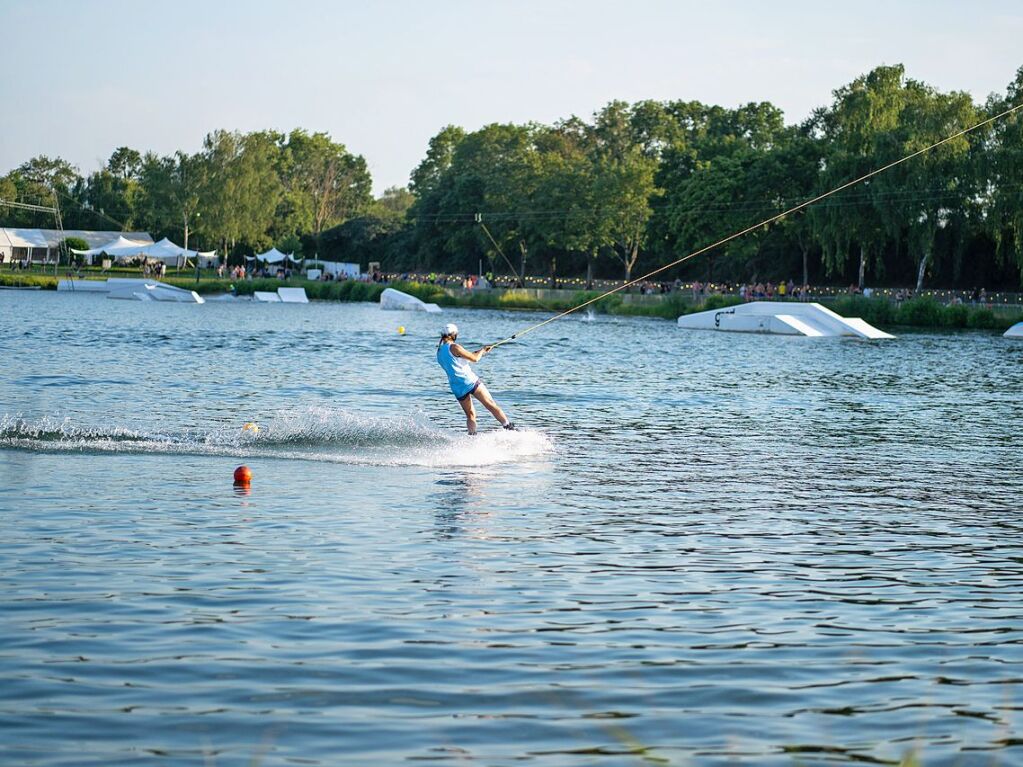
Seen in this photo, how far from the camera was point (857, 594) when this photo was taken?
10.2 m

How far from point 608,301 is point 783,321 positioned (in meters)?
23.0

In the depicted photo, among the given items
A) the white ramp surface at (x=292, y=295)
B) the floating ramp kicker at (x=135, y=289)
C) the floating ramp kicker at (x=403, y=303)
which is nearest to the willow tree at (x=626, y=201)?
the floating ramp kicker at (x=403, y=303)

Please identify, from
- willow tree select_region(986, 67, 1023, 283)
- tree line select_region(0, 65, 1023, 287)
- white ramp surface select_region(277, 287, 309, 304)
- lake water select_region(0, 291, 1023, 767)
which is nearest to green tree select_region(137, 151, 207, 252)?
tree line select_region(0, 65, 1023, 287)

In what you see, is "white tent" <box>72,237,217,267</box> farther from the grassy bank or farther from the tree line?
the grassy bank

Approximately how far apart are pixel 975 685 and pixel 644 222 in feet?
290

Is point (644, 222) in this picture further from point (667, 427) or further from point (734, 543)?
point (734, 543)

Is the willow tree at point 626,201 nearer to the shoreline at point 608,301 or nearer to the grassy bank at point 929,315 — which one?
the shoreline at point 608,301

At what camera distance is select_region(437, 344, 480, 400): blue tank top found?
62.6 ft

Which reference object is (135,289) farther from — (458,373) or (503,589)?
(503,589)

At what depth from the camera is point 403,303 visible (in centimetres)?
8819

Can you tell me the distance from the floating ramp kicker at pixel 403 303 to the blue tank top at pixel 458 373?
67.1m

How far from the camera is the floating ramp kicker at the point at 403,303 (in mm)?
86750

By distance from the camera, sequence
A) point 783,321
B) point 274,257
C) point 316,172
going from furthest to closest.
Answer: point 316,172 < point 274,257 < point 783,321

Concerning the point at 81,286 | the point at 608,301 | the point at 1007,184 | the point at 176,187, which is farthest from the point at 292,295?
the point at 1007,184
